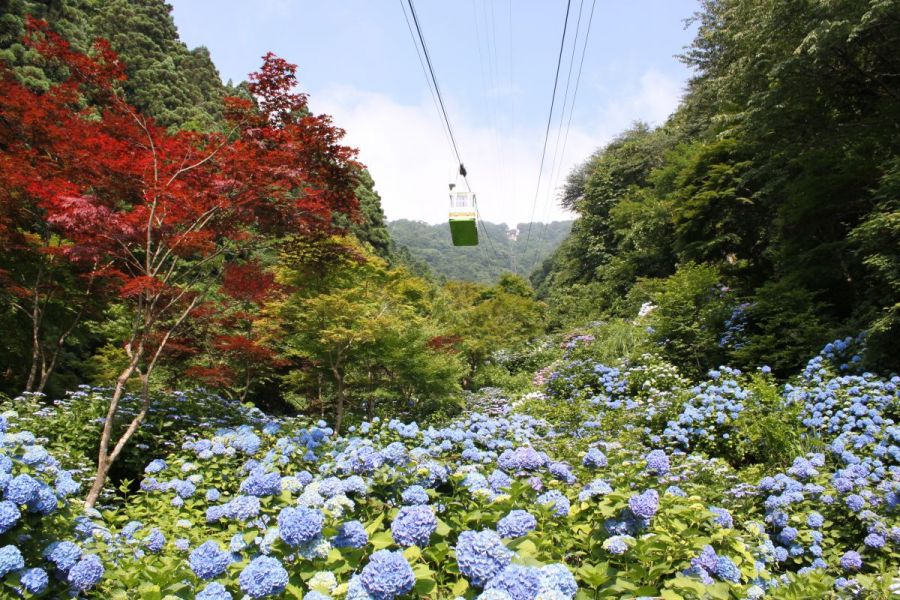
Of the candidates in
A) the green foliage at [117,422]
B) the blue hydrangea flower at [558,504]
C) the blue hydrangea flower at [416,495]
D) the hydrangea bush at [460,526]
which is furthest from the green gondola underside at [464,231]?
the blue hydrangea flower at [416,495]

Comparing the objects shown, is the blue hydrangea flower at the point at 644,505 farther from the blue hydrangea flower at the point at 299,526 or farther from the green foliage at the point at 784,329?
the green foliage at the point at 784,329

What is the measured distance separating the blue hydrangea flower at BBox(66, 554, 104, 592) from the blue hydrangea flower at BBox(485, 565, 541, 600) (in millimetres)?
1300

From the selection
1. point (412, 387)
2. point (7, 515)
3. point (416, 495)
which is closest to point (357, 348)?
point (412, 387)

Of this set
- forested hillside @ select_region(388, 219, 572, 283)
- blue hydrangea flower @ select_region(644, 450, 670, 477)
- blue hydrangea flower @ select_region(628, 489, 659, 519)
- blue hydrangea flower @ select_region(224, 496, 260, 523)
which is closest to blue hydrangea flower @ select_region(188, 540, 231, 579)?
blue hydrangea flower @ select_region(224, 496, 260, 523)

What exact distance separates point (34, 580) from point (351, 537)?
0.99 metres

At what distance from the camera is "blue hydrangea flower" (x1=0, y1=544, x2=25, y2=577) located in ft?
4.65

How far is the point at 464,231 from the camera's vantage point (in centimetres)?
755

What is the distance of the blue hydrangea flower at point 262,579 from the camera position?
1.23m

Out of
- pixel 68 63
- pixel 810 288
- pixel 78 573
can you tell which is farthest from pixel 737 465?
pixel 68 63

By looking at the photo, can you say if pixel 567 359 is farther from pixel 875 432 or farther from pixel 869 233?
pixel 875 432

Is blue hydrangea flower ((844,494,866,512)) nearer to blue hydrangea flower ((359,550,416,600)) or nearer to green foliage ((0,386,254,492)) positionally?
blue hydrangea flower ((359,550,416,600))

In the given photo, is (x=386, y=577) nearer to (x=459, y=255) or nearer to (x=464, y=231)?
(x=464, y=231)

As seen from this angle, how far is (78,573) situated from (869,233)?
655cm

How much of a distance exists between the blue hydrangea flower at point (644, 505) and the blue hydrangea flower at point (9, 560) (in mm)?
1908
